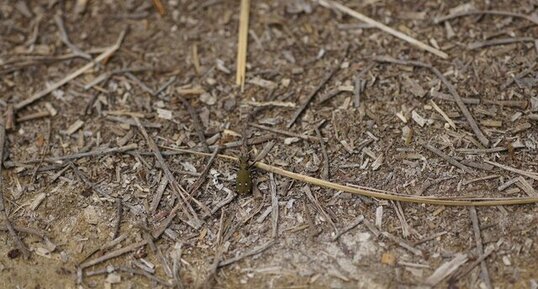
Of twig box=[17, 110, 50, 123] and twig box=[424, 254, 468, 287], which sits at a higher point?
twig box=[17, 110, 50, 123]

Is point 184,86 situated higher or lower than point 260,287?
higher

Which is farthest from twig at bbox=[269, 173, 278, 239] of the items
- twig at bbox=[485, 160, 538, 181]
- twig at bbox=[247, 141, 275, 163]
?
twig at bbox=[485, 160, 538, 181]

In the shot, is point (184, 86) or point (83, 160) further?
point (184, 86)

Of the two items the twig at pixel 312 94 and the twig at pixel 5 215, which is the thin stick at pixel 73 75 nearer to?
the twig at pixel 5 215

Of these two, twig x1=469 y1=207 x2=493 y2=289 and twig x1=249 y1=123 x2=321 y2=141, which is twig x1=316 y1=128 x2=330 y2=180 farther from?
twig x1=469 y1=207 x2=493 y2=289

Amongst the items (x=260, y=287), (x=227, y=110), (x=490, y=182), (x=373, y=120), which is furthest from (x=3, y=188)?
(x=490, y=182)

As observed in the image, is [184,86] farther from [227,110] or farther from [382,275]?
[382,275]
